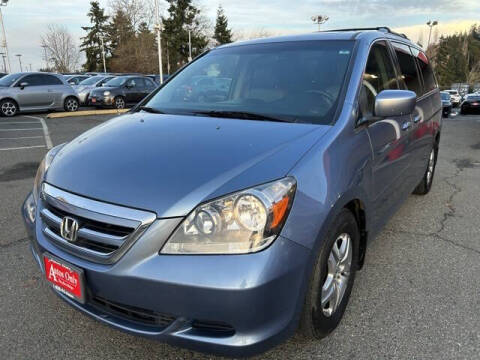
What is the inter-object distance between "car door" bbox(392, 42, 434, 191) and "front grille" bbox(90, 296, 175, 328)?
8.38 ft

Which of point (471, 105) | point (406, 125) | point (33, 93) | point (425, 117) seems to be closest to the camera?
point (406, 125)

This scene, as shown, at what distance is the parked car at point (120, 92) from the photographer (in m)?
16.6

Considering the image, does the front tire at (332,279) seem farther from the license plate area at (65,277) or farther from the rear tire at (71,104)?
the rear tire at (71,104)

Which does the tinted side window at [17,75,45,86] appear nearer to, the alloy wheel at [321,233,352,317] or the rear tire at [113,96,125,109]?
the rear tire at [113,96,125,109]

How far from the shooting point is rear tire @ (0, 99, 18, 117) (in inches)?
545

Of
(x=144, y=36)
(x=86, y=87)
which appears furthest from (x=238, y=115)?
(x=144, y=36)

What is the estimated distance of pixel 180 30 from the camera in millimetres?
Result: 57969

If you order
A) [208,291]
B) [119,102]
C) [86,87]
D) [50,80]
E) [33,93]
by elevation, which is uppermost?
[208,291]

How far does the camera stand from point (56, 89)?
1505 cm

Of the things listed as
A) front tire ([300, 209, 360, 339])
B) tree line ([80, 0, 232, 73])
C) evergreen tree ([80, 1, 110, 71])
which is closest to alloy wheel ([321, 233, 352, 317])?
front tire ([300, 209, 360, 339])

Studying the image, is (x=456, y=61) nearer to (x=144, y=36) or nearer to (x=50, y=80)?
(x=144, y=36)

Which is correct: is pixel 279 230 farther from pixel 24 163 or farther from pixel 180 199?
pixel 24 163

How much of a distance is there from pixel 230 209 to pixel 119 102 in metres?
16.3

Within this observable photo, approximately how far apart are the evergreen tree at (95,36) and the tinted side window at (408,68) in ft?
214
